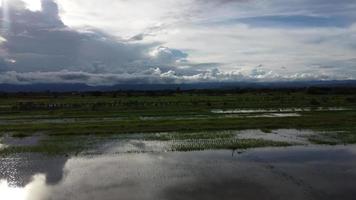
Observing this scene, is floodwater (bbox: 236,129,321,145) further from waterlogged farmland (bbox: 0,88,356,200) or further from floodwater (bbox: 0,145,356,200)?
floodwater (bbox: 0,145,356,200)

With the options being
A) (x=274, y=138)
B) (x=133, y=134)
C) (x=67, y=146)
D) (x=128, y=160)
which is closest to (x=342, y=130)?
(x=274, y=138)

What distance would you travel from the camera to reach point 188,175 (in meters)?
18.3

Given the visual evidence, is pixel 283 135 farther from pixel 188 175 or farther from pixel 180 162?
pixel 188 175

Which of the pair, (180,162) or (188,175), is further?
(180,162)

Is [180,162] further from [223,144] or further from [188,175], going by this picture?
[223,144]

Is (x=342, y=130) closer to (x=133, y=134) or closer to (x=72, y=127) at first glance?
(x=133, y=134)

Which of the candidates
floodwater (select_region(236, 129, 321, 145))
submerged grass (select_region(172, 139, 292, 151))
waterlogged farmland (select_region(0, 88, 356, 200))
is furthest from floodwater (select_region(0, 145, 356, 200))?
floodwater (select_region(236, 129, 321, 145))

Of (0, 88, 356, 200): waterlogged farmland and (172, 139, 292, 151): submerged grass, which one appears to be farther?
(172, 139, 292, 151): submerged grass

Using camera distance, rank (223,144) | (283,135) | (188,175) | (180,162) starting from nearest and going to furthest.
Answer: (188,175) < (180,162) < (223,144) < (283,135)

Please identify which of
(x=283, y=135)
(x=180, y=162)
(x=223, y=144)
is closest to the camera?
(x=180, y=162)

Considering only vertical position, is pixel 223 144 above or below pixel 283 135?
above

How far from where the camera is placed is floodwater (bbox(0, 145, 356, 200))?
15430 millimetres

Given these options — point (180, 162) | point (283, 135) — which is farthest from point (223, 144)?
point (283, 135)

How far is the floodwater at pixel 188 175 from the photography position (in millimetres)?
15430
